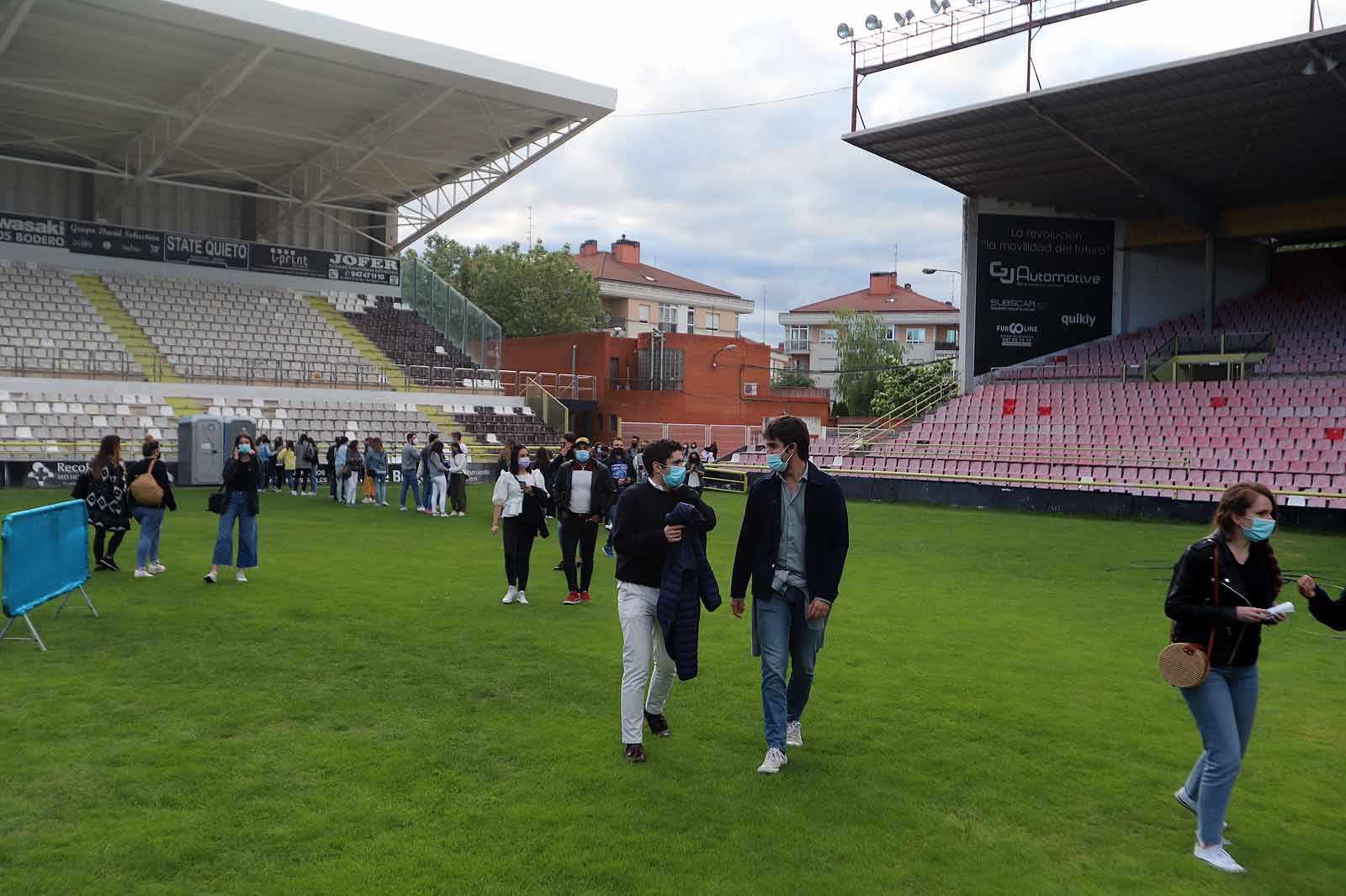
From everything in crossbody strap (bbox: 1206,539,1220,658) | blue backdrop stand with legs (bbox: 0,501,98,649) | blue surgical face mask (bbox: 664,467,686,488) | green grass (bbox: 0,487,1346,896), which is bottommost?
green grass (bbox: 0,487,1346,896)

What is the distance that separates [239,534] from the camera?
11648 millimetres

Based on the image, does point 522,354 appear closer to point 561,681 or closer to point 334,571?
point 334,571

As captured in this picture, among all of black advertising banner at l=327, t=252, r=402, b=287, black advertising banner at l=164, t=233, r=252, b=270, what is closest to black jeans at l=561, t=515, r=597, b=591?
black advertising banner at l=164, t=233, r=252, b=270

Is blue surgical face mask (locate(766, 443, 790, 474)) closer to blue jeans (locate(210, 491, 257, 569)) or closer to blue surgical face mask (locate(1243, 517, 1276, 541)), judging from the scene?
blue surgical face mask (locate(1243, 517, 1276, 541))

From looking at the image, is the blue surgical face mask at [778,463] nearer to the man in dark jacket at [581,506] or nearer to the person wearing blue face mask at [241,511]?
the man in dark jacket at [581,506]

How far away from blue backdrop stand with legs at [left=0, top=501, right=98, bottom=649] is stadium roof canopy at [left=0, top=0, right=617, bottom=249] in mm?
18619

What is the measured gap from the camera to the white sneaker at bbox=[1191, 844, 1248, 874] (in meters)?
4.63

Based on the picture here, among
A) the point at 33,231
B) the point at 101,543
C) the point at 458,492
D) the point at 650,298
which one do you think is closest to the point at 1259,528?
the point at 101,543

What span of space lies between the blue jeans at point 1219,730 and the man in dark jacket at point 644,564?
2.73 metres

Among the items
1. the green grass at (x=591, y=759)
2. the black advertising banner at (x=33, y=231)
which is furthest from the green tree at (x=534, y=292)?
the green grass at (x=591, y=759)

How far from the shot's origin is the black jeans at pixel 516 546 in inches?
432

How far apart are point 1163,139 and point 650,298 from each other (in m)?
50.7

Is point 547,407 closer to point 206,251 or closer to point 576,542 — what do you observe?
point 206,251

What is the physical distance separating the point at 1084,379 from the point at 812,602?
30435 mm
